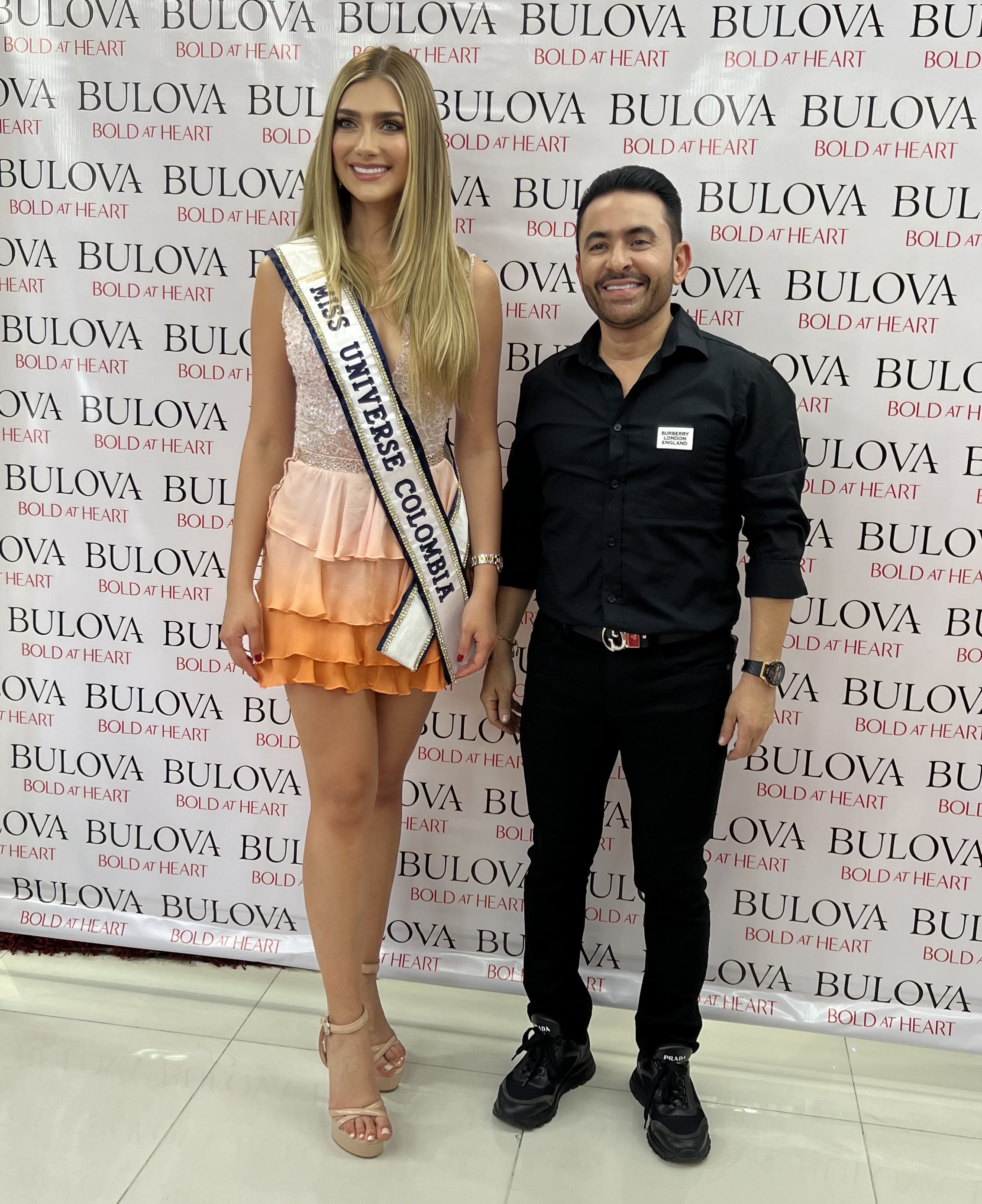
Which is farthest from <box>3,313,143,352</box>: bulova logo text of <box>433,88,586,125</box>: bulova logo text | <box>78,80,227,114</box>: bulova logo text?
<box>433,88,586,125</box>: bulova logo text

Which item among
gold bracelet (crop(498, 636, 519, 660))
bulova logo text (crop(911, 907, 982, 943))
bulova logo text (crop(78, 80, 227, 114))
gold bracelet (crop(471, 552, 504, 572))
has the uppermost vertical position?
bulova logo text (crop(78, 80, 227, 114))

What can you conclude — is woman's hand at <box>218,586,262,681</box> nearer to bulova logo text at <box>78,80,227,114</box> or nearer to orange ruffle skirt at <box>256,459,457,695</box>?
orange ruffle skirt at <box>256,459,457,695</box>

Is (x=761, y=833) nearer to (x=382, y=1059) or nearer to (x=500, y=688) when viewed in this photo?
(x=500, y=688)

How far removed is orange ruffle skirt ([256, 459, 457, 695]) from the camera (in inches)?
71.6

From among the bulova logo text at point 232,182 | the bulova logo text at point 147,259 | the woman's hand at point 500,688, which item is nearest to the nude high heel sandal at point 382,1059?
the woman's hand at point 500,688

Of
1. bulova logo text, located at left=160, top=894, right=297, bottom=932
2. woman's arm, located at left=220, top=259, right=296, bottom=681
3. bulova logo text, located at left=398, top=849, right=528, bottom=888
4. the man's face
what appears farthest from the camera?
bulova logo text, located at left=160, top=894, right=297, bottom=932

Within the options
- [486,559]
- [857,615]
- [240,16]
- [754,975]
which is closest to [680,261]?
[486,559]

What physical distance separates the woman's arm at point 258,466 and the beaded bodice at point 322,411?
0.03 metres

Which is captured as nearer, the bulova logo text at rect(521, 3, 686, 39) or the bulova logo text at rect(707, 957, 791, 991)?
the bulova logo text at rect(521, 3, 686, 39)

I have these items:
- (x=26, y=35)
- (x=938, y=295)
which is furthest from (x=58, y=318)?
(x=938, y=295)

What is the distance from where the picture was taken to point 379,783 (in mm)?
2037

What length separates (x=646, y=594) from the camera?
1.83m

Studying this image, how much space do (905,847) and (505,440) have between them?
124cm

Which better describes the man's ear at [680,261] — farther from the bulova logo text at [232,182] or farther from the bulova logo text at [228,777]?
the bulova logo text at [228,777]
